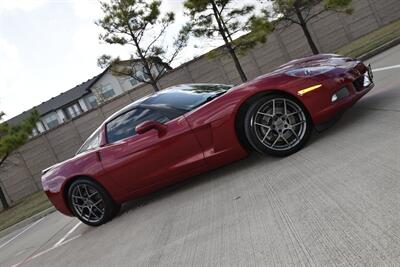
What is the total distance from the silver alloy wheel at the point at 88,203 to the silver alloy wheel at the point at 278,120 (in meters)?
2.31

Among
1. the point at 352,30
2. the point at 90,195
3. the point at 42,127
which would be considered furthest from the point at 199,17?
the point at 42,127

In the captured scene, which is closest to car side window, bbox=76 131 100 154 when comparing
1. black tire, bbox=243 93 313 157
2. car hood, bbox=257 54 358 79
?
black tire, bbox=243 93 313 157

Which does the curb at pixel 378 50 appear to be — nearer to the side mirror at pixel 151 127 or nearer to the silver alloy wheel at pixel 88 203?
the side mirror at pixel 151 127

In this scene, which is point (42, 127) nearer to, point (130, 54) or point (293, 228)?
point (130, 54)

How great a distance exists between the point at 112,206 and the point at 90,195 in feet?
1.05

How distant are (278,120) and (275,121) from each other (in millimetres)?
33

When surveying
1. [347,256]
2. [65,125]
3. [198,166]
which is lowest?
[347,256]

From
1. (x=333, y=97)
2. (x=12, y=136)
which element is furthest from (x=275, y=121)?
(x=12, y=136)

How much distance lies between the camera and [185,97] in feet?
18.7

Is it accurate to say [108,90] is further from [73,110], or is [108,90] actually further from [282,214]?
[282,214]

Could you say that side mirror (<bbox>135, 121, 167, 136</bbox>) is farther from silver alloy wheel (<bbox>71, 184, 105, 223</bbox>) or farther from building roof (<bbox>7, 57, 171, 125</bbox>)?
building roof (<bbox>7, 57, 171, 125</bbox>)

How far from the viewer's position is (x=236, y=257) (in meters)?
3.02

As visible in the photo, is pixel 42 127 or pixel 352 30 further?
pixel 42 127

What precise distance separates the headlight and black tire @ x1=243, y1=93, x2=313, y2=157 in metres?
0.28
